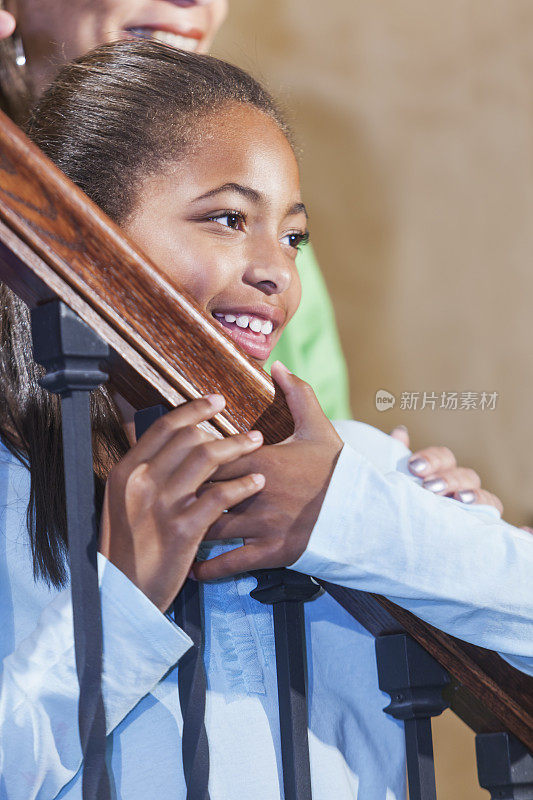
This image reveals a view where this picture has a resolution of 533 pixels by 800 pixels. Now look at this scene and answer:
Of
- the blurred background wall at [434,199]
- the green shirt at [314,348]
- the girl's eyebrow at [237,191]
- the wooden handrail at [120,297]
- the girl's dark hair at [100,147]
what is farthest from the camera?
the blurred background wall at [434,199]

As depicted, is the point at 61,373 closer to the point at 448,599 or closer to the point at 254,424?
the point at 254,424

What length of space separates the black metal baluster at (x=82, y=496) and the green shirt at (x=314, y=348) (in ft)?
3.37

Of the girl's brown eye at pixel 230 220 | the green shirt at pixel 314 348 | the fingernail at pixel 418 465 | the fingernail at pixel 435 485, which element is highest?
the green shirt at pixel 314 348

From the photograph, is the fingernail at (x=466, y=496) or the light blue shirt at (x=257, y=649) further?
the fingernail at (x=466, y=496)

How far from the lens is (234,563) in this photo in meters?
0.59

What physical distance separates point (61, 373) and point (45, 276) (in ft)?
0.19

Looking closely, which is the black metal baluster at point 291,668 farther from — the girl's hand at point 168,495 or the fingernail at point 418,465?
the fingernail at point 418,465

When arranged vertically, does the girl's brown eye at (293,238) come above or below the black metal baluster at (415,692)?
above

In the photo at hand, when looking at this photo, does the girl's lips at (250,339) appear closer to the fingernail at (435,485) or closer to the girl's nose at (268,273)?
the girl's nose at (268,273)

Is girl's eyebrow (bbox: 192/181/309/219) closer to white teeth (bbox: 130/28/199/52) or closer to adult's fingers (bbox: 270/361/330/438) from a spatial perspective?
adult's fingers (bbox: 270/361/330/438)

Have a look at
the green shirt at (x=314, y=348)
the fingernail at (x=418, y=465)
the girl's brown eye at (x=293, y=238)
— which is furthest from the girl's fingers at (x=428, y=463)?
the green shirt at (x=314, y=348)

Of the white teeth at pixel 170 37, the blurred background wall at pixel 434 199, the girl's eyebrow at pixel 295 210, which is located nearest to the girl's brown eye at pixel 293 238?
the girl's eyebrow at pixel 295 210

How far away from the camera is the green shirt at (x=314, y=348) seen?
61.6 inches

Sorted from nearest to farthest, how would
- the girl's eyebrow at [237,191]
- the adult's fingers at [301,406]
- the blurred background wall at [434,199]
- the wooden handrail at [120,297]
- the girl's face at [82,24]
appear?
the wooden handrail at [120,297]
the adult's fingers at [301,406]
the girl's eyebrow at [237,191]
the girl's face at [82,24]
the blurred background wall at [434,199]
